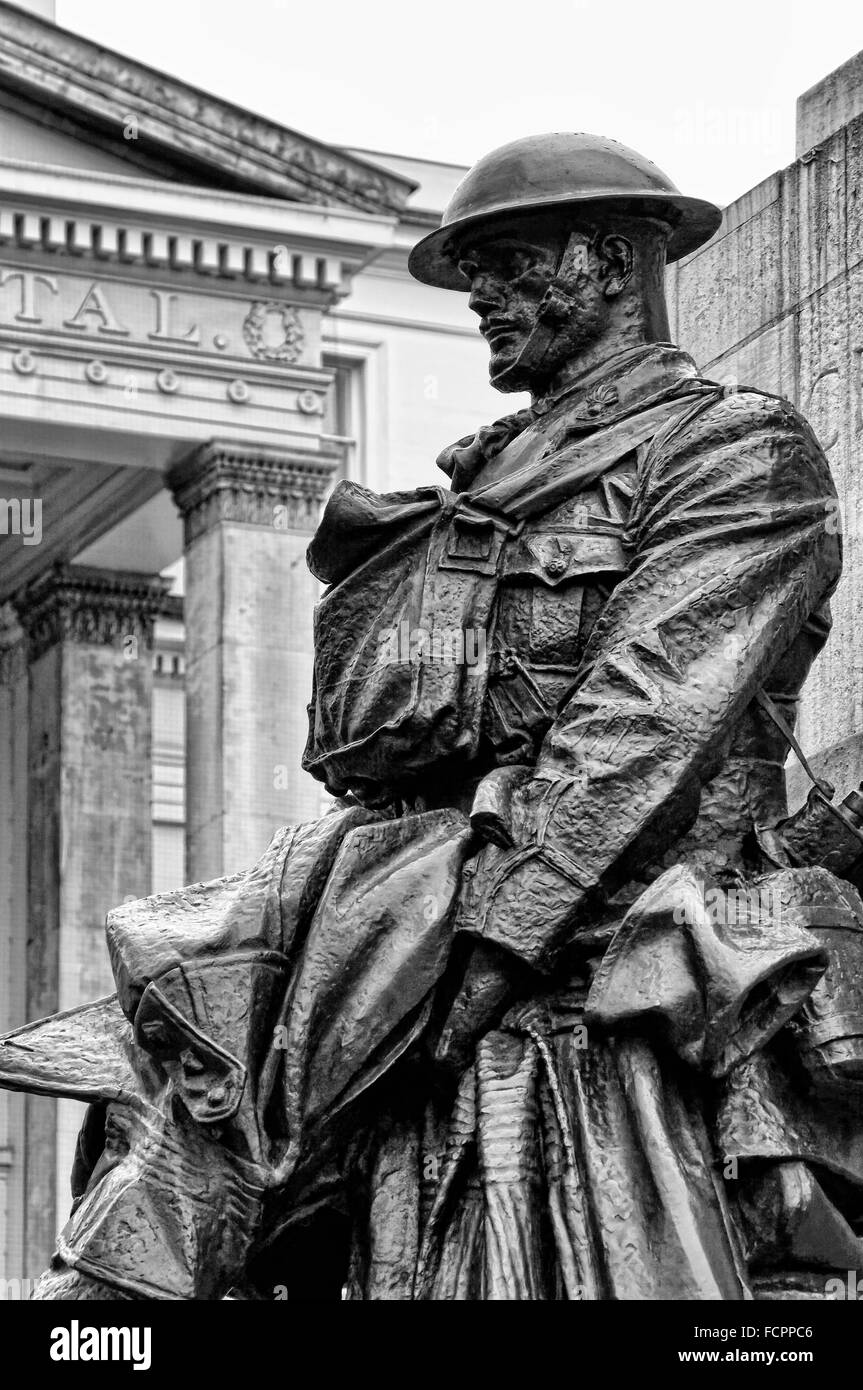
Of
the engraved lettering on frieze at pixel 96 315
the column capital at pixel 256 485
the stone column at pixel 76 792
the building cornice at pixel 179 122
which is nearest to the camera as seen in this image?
the building cornice at pixel 179 122

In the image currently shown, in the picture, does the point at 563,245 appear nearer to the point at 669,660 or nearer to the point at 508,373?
the point at 508,373

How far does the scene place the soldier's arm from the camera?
10984 mm

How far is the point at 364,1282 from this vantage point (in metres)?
11.1

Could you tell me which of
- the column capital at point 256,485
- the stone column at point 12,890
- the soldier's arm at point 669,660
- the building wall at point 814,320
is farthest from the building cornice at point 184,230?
the soldier's arm at point 669,660

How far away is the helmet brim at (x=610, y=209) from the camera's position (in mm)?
11953

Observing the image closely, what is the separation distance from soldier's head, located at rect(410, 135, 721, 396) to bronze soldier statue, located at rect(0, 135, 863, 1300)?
13mm

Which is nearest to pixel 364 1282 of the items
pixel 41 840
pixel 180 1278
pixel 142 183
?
pixel 180 1278

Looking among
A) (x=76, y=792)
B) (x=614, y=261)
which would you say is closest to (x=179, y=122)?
(x=76, y=792)

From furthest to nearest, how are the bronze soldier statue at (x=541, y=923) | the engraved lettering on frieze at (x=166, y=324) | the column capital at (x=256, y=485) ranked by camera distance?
1. the engraved lettering on frieze at (x=166, y=324)
2. the column capital at (x=256, y=485)
3. the bronze soldier statue at (x=541, y=923)

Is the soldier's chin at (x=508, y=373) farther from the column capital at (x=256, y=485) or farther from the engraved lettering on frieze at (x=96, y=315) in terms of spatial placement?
the engraved lettering on frieze at (x=96, y=315)

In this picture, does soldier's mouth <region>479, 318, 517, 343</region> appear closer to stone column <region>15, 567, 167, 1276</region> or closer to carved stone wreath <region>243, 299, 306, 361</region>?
carved stone wreath <region>243, 299, 306, 361</region>

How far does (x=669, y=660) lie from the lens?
11.1 metres

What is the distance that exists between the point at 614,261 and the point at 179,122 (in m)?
23.0

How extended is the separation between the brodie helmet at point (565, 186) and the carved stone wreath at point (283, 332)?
24176 mm
